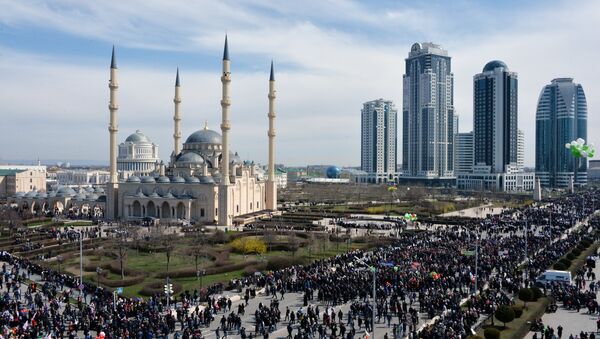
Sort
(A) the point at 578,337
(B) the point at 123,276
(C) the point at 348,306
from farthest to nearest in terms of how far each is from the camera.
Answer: (B) the point at 123,276, (C) the point at 348,306, (A) the point at 578,337

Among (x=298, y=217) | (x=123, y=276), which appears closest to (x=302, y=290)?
(x=123, y=276)

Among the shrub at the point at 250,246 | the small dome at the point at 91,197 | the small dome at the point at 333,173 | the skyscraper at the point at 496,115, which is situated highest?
the skyscraper at the point at 496,115

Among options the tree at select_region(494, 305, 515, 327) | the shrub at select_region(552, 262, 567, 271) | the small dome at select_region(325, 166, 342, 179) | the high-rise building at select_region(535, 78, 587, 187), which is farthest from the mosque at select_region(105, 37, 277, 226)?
the small dome at select_region(325, 166, 342, 179)

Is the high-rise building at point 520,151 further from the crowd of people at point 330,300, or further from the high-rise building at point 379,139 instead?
the crowd of people at point 330,300

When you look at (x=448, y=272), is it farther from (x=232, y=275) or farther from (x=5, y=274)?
(x=5, y=274)

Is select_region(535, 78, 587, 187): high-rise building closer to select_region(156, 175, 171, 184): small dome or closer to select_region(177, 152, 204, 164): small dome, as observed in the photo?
select_region(177, 152, 204, 164): small dome

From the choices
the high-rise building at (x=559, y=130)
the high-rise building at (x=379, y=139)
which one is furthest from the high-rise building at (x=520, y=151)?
the high-rise building at (x=379, y=139)
